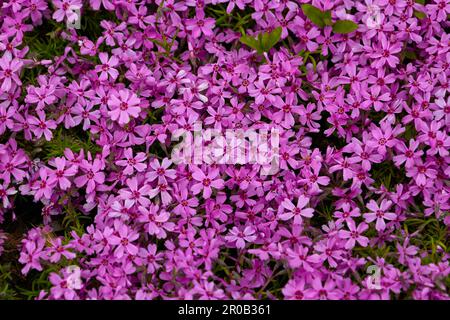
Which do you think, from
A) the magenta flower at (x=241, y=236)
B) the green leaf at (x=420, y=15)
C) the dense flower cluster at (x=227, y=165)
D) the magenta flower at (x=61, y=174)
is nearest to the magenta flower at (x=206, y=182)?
the dense flower cluster at (x=227, y=165)

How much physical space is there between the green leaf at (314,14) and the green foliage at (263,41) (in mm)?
171

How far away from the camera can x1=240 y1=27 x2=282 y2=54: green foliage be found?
317cm

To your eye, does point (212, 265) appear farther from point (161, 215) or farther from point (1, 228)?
point (1, 228)

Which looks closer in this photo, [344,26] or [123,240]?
[123,240]

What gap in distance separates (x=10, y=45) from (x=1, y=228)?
0.92 m

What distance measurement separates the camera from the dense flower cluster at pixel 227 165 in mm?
2869

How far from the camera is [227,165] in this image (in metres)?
3.11

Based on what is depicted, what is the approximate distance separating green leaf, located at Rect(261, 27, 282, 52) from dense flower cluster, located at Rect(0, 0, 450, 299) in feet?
0.19

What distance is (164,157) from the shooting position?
3.22 meters

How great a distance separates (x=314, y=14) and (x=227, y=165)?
2.90ft

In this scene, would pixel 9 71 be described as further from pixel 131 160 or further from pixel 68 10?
pixel 131 160

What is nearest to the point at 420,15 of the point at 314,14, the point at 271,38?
the point at 314,14

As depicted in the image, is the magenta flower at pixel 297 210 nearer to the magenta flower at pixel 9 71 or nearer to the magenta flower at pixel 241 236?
the magenta flower at pixel 241 236
